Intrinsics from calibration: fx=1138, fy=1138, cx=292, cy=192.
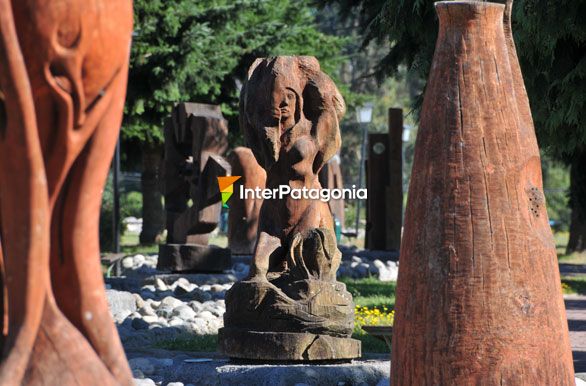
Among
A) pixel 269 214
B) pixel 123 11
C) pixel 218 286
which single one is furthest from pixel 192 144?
pixel 123 11

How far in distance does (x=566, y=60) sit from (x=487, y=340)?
7537 mm

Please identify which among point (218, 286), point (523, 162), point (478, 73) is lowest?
point (218, 286)

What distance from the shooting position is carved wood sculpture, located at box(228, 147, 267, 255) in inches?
714

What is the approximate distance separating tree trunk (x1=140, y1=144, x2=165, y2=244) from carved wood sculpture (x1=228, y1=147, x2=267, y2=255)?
7.09 meters

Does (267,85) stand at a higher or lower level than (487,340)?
higher

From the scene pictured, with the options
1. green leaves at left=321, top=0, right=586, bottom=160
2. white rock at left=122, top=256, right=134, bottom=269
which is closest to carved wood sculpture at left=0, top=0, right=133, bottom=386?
green leaves at left=321, top=0, right=586, bottom=160

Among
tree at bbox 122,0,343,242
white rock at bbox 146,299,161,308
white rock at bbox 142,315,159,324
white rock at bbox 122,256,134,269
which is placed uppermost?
tree at bbox 122,0,343,242

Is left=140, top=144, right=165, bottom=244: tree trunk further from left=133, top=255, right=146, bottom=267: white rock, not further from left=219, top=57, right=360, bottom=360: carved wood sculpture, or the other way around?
left=219, top=57, right=360, bottom=360: carved wood sculpture

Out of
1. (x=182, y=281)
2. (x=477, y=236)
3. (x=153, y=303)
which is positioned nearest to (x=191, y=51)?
(x=182, y=281)

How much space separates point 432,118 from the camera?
5.34 m

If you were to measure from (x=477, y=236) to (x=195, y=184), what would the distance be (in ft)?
34.3

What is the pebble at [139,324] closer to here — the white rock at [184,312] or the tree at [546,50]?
the white rock at [184,312]

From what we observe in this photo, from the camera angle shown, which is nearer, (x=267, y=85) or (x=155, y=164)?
(x=267, y=85)

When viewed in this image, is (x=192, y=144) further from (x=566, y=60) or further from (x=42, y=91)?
(x=42, y=91)
